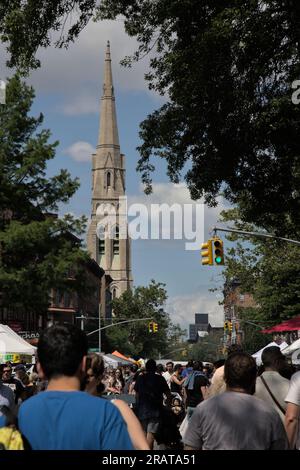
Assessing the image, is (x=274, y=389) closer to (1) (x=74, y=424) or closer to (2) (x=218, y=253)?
(1) (x=74, y=424)

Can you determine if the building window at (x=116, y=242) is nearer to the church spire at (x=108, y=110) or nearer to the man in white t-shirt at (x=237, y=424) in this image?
the church spire at (x=108, y=110)

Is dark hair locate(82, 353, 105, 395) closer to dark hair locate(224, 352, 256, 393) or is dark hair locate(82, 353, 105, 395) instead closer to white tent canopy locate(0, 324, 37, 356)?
dark hair locate(224, 352, 256, 393)

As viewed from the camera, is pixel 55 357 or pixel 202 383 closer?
pixel 55 357

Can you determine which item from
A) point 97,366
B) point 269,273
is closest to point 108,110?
point 269,273

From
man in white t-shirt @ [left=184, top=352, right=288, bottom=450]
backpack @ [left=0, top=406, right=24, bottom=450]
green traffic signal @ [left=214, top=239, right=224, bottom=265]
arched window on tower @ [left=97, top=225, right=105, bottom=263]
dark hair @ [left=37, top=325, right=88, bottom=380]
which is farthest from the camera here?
arched window on tower @ [left=97, top=225, right=105, bottom=263]

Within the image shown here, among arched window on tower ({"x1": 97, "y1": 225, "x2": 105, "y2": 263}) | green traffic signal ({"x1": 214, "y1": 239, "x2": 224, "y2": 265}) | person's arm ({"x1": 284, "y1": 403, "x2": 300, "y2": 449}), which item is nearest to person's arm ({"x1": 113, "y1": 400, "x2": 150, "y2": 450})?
person's arm ({"x1": 284, "y1": 403, "x2": 300, "y2": 449})

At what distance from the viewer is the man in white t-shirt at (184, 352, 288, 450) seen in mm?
4961

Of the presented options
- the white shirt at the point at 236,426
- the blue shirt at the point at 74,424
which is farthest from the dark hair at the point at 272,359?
the blue shirt at the point at 74,424

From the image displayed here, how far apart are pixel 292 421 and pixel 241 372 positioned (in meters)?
1.50

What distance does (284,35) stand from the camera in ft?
52.6

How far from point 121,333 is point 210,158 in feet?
303

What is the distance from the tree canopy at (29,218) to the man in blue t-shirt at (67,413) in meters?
33.3
